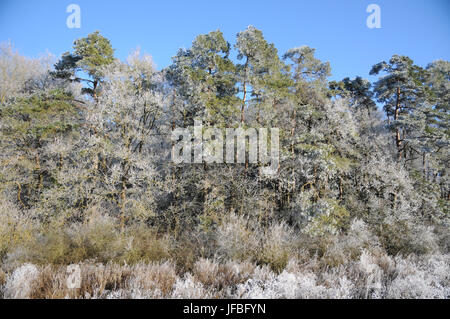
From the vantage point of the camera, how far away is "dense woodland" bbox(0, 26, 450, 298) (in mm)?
8062

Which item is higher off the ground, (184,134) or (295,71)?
(295,71)

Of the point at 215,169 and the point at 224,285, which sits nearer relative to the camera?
the point at 224,285

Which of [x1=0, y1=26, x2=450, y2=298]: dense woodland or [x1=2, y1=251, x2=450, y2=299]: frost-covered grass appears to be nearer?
[x1=2, y1=251, x2=450, y2=299]: frost-covered grass

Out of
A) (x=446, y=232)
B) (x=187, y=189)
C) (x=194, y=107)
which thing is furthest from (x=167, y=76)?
(x=446, y=232)

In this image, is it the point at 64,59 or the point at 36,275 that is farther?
the point at 64,59

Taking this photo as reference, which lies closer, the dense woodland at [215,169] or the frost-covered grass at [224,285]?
the frost-covered grass at [224,285]

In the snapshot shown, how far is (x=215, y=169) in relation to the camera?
13.1 m

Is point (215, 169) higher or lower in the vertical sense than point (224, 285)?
higher

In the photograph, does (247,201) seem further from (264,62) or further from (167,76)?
(167,76)

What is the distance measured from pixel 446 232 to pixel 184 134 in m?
14.0

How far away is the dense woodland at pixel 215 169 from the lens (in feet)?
26.5
